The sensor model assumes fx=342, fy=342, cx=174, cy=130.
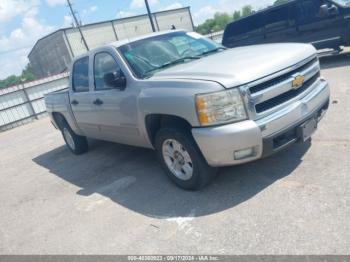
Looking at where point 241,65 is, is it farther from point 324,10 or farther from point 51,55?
point 51,55

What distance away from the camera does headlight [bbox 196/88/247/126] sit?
3365 mm

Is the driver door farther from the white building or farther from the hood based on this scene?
the white building

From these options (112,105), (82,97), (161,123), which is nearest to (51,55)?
(82,97)

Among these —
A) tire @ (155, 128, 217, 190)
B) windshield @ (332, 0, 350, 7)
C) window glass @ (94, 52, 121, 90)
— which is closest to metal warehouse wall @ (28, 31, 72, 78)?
windshield @ (332, 0, 350, 7)

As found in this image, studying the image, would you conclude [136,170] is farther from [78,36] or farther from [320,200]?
[78,36]

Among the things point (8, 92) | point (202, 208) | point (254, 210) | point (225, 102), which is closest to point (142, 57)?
point (225, 102)

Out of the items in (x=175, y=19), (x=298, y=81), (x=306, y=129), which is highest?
(x=175, y=19)

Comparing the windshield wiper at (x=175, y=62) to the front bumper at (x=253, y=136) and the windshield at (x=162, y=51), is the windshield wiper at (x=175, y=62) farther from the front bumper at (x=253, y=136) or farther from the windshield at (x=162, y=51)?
the front bumper at (x=253, y=136)

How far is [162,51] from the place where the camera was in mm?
4734

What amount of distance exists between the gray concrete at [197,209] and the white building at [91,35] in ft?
136

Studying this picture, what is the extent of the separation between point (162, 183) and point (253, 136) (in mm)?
1689

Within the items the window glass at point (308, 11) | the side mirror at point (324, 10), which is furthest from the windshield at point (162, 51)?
the window glass at point (308, 11)

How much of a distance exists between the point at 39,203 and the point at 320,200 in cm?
399

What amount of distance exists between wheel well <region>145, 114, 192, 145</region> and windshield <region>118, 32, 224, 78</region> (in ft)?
1.85
